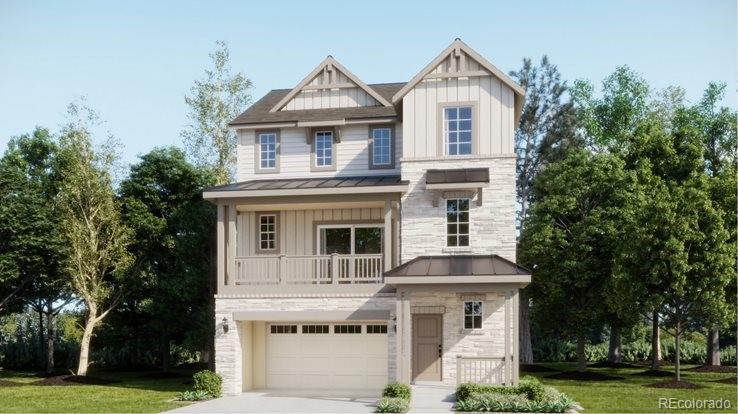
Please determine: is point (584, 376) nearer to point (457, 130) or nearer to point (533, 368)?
point (533, 368)

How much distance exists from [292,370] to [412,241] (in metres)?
5.56

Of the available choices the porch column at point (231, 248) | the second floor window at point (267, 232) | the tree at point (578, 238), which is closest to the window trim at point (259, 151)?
the second floor window at point (267, 232)

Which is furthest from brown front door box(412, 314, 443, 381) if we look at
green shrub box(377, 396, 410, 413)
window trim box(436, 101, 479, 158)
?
window trim box(436, 101, 479, 158)

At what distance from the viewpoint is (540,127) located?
4256 centimetres

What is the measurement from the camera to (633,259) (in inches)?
1004

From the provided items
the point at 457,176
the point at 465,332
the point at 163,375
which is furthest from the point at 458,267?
the point at 163,375

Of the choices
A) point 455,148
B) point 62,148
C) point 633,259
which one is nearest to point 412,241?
point 455,148

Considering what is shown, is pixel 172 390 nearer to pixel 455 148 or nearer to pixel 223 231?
pixel 223 231

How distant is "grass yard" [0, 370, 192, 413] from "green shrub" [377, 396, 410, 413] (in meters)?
5.69

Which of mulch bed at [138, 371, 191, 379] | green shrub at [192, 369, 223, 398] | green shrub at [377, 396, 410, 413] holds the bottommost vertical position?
mulch bed at [138, 371, 191, 379]

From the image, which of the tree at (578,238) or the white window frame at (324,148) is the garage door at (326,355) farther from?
the tree at (578,238)

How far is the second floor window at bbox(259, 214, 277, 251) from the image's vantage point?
24688mm

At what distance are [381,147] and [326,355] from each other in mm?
6850

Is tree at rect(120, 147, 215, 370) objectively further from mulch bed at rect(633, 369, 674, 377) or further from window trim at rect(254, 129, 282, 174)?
mulch bed at rect(633, 369, 674, 377)
